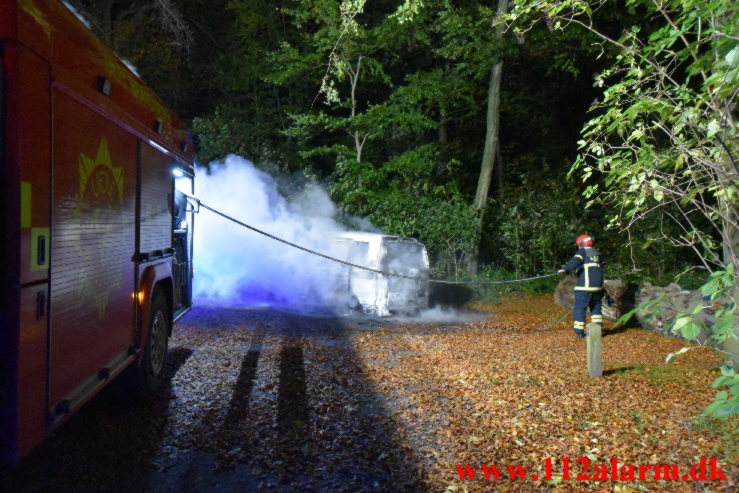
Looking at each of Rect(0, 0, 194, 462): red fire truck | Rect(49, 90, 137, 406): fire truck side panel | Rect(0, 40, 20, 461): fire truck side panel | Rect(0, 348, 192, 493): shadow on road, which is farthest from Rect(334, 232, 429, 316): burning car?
Rect(0, 40, 20, 461): fire truck side panel

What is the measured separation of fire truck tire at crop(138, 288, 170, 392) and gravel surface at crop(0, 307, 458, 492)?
0.55 feet

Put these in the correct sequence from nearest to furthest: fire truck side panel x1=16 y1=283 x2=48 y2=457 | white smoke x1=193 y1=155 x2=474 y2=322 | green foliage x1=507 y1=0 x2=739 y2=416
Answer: fire truck side panel x1=16 y1=283 x2=48 y2=457 → green foliage x1=507 y1=0 x2=739 y2=416 → white smoke x1=193 y1=155 x2=474 y2=322

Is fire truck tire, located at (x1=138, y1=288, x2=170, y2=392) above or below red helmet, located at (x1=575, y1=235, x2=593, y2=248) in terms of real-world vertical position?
below

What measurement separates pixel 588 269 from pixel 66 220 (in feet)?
29.2

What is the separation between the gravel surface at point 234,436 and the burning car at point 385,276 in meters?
4.28

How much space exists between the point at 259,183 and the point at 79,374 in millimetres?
13678

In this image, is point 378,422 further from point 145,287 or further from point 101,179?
point 101,179

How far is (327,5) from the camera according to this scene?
1762 centimetres

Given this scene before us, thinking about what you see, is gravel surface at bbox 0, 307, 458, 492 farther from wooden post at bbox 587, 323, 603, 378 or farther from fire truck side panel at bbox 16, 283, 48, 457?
wooden post at bbox 587, 323, 603, 378

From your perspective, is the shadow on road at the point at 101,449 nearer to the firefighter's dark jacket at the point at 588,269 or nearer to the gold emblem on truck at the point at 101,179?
the gold emblem on truck at the point at 101,179

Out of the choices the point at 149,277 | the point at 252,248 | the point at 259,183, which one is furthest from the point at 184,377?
the point at 259,183

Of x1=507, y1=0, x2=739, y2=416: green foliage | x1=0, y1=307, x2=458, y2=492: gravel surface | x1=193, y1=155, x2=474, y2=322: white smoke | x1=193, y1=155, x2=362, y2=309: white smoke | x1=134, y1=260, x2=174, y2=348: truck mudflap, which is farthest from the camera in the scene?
x1=193, y1=155, x2=362, y2=309: white smoke

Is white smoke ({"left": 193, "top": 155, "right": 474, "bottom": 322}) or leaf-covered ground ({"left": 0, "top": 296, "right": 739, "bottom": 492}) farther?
white smoke ({"left": 193, "top": 155, "right": 474, "bottom": 322})

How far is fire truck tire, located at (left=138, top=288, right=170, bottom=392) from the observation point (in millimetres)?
5762
